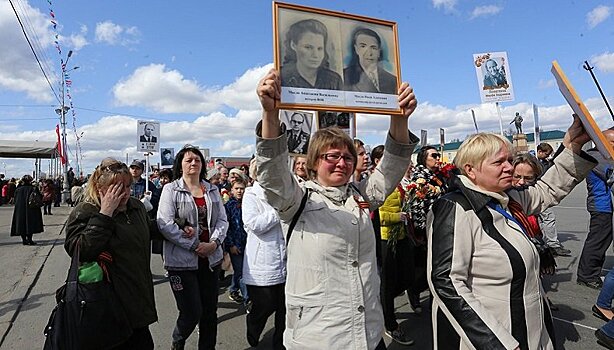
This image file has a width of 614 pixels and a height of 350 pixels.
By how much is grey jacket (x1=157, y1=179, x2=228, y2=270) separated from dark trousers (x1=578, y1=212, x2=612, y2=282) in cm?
531

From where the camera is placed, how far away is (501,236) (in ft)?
6.47

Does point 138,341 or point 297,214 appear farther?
point 138,341

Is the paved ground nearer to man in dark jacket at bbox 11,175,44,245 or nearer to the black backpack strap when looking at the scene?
man in dark jacket at bbox 11,175,44,245

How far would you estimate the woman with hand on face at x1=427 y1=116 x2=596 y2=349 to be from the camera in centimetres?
192

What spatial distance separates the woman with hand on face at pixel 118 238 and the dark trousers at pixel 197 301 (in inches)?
21.8

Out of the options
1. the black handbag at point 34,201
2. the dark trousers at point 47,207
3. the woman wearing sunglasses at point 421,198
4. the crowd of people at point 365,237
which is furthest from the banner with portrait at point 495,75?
the dark trousers at point 47,207

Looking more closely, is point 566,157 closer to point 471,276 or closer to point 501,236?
point 501,236

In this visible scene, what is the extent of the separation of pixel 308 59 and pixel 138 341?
237 centimetres

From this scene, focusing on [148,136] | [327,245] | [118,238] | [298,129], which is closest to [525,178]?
[298,129]

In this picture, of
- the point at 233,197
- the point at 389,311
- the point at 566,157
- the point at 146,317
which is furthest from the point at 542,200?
the point at 233,197

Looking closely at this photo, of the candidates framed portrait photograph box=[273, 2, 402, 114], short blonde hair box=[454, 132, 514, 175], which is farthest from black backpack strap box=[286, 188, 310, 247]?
short blonde hair box=[454, 132, 514, 175]

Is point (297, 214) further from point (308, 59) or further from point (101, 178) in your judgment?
point (101, 178)

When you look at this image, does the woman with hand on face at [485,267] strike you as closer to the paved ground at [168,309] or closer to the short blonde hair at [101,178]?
the short blonde hair at [101,178]

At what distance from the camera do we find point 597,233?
5.82 metres
